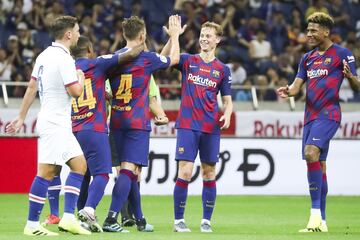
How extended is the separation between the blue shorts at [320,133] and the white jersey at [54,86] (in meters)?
3.07

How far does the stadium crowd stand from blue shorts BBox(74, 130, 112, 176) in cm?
983

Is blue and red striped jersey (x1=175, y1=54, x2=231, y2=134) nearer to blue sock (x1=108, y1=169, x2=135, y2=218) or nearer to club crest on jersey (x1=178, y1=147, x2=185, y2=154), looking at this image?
club crest on jersey (x1=178, y1=147, x2=185, y2=154)

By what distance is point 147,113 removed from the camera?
1134 centimetres

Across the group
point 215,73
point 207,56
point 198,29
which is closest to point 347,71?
point 215,73

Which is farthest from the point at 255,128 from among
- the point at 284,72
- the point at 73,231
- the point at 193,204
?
the point at 73,231

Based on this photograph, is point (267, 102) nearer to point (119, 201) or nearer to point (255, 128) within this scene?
point (255, 128)

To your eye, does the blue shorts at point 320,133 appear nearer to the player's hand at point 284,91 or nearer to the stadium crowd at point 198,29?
the player's hand at point 284,91

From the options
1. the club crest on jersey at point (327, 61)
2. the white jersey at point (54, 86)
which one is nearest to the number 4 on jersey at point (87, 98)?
the white jersey at point (54, 86)

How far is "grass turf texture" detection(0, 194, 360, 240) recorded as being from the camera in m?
10.7

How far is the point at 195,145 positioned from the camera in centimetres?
1162

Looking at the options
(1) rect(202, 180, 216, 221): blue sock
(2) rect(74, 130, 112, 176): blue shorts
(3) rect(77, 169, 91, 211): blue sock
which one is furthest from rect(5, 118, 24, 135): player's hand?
(1) rect(202, 180, 216, 221): blue sock

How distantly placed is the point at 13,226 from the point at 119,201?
1.57 metres

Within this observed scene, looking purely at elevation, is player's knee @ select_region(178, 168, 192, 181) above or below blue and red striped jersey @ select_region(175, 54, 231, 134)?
below

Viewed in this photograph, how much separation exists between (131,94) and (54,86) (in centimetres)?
124
